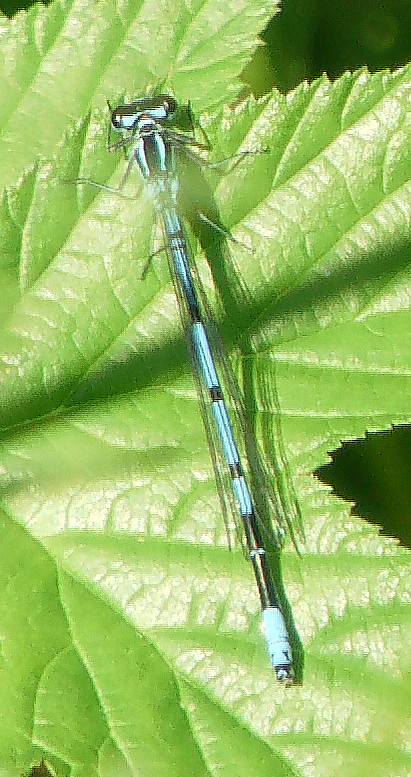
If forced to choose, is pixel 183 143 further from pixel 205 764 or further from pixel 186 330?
pixel 205 764

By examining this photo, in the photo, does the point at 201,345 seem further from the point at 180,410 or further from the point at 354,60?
the point at 354,60

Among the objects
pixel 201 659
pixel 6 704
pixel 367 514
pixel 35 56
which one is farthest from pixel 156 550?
pixel 35 56

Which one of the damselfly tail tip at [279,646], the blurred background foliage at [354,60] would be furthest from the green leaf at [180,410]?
the blurred background foliage at [354,60]

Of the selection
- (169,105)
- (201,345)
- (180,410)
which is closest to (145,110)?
(169,105)

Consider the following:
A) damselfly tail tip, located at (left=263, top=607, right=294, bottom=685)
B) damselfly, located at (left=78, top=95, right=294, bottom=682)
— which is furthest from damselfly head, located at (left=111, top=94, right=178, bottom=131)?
damselfly tail tip, located at (left=263, top=607, right=294, bottom=685)

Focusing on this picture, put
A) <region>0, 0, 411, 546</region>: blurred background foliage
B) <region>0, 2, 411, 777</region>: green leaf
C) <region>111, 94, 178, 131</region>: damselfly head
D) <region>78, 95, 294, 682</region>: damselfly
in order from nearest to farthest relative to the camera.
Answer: <region>0, 2, 411, 777</region>: green leaf, <region>78, 95, 294, 682</region>: damselfly, <region>111, 94, 178, 131</region>: damselfly head, <region>0, 0, 411, 546</region>: blurred background foliage

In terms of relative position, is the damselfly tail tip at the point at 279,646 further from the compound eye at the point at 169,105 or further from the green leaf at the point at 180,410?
the compound eye at the point at 169,105

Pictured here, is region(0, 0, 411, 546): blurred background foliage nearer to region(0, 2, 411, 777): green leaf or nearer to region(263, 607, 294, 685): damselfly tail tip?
region(0, 2, 411, 777): green leaf
